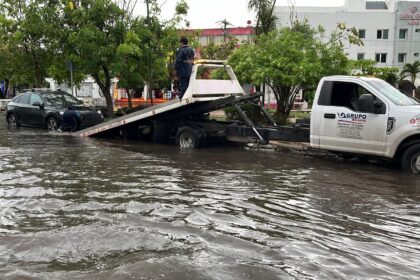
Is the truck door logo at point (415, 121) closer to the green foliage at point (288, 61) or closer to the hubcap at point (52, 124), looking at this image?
the green foliage at point (288, 61)

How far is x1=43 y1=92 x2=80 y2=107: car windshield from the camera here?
58.0 feet

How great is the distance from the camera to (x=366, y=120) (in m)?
9.73

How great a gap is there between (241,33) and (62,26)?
36525 millimetres

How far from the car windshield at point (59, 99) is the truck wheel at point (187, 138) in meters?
6.18

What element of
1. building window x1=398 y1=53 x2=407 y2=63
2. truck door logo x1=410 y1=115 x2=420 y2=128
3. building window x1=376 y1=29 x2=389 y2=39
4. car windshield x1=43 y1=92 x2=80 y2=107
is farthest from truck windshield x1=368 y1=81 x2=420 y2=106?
building window x1=398 y1=53 x2=407 y2=63

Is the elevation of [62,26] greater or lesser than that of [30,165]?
greater

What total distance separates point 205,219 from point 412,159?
5.11m

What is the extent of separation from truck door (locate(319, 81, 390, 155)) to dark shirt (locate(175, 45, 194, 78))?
164 inches

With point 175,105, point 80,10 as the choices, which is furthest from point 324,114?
point 80,10

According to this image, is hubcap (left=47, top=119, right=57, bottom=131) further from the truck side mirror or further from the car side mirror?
the truck side mirror

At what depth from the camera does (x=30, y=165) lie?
10.1 m

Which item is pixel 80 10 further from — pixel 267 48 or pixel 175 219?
pixel 175 219

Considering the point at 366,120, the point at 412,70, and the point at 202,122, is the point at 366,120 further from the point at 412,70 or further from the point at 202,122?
the point at 412,70

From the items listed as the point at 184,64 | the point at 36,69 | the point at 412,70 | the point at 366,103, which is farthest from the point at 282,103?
the point at 412,70
